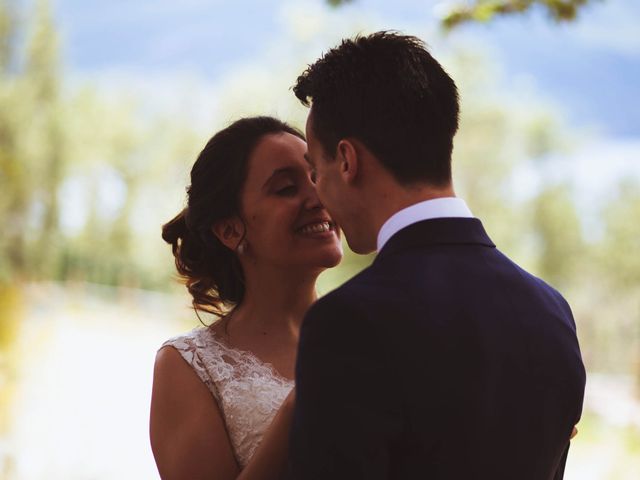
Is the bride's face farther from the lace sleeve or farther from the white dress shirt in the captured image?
the white dress shirt

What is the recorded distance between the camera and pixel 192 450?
194 cm

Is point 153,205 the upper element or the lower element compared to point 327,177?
upper

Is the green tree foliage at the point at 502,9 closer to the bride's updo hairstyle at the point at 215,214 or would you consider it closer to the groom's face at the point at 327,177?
the bride's updo hairstyle at the point at 215,214

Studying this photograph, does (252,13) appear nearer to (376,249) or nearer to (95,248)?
(95,248)

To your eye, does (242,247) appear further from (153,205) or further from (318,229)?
(153,205)

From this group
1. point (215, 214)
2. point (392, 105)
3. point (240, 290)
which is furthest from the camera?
point (240, 290)

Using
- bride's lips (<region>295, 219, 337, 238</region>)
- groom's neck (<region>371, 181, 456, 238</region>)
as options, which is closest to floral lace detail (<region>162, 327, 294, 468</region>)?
bride's lips (<region>295, 219, 337, 238</region>)

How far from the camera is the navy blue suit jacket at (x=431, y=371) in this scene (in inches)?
50.1

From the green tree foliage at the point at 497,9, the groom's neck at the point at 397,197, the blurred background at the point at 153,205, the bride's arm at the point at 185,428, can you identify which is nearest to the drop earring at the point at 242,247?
the bride's arm at the point at 185,428

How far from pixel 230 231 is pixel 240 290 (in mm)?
182

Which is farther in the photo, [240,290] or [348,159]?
Result: [240,290]

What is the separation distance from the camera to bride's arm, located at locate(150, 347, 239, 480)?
76.1 inches

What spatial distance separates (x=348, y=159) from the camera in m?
1.42

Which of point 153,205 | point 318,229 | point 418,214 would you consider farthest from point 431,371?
point 153,205
